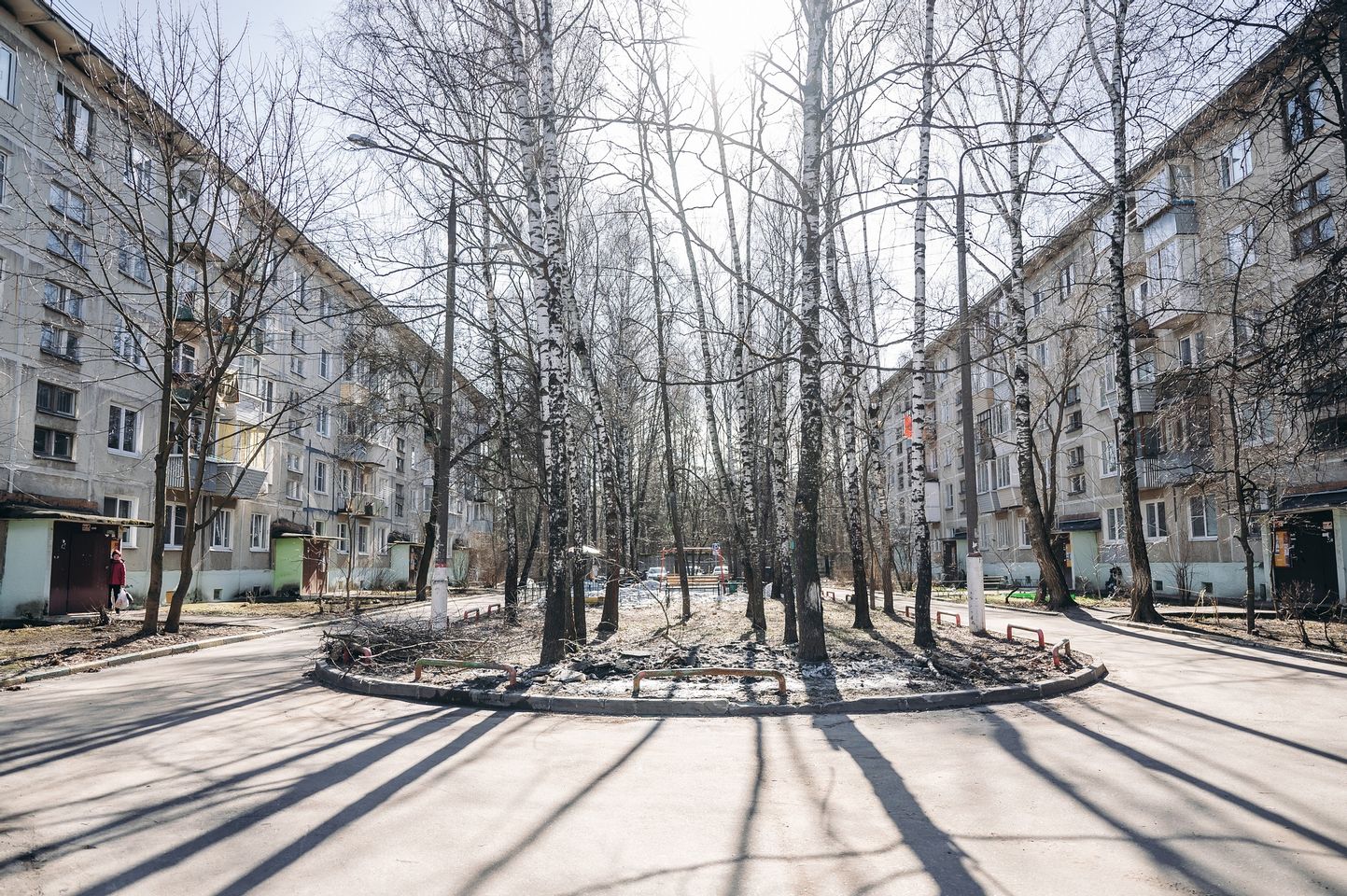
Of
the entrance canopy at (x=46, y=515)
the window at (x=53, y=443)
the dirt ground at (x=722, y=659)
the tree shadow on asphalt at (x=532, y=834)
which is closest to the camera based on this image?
the tree shadow on asphalt at (x=532, y=834)

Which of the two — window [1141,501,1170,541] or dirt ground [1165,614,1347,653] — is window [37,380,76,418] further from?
window [1141,501,1170,541]

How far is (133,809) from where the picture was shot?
17.7 ft

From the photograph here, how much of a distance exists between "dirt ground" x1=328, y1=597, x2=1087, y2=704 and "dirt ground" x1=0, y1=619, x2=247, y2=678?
4165mm

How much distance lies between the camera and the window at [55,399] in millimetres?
23000

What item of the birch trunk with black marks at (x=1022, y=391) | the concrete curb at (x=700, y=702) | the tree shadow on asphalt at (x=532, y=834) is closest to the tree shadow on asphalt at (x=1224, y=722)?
the concrete curb at (x=700, y=702)

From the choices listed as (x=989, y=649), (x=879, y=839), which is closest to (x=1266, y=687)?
(x=989, y=649)

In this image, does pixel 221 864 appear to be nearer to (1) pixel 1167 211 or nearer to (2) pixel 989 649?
(2) pixel 989 649

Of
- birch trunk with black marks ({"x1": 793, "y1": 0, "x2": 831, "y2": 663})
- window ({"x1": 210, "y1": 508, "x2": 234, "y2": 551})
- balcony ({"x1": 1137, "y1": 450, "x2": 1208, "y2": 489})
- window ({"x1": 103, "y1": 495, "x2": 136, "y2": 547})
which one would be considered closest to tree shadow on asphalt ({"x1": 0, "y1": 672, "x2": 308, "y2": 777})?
birch trunk with black marks ({"x1": 793, "y1": 0, "x2": 831, "y2": 663})

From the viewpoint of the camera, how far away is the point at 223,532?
32594mm

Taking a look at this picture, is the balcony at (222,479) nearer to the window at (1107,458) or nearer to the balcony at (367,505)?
the balcony at (367,505)

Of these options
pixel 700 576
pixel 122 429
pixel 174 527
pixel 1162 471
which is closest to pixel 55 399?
pixel 122 429

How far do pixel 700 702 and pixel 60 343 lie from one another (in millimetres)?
23851

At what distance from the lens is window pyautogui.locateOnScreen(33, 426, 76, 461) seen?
22953mm

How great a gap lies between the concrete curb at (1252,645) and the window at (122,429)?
28.6 metres
